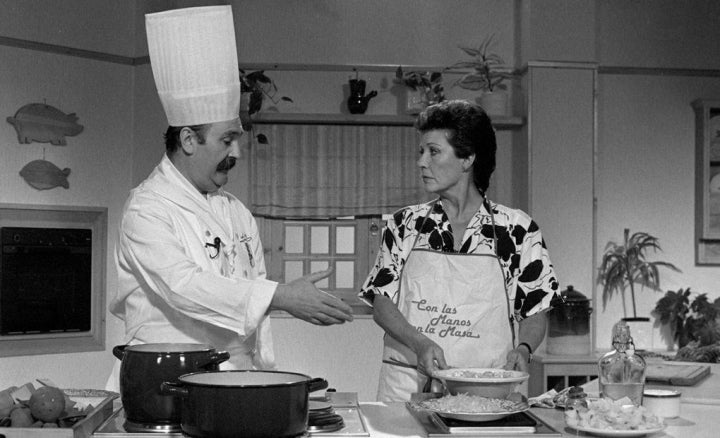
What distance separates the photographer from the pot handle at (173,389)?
1.46m

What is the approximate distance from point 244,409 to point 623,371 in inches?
38.6

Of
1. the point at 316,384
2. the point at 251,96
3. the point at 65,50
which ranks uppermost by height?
the point at 65,50

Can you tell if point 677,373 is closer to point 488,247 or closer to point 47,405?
point 488,247

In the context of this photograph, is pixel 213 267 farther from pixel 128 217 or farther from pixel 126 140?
pixel 126 140

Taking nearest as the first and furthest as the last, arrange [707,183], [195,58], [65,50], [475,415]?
[475,415], [195,58], [65,50], [707,183]

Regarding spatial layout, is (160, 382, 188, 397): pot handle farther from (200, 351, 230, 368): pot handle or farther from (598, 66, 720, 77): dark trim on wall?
(598, 66, 720, 77): dark trim on wall

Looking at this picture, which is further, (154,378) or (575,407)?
(575,407)

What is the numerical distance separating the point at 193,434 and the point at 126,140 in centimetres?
485

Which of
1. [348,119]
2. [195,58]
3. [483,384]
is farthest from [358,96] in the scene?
[483,384]

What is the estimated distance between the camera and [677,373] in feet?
8.66

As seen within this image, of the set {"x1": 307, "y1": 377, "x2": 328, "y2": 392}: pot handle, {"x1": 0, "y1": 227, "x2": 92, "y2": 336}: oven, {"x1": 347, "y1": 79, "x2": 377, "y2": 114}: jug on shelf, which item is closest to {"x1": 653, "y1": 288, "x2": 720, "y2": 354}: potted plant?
{"x1": 347, "y1": 79, "x2": 377, "y2": 114}: jug on shelf

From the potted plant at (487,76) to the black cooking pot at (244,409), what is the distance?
4.58 meters

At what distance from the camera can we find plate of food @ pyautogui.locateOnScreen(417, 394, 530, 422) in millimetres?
1664

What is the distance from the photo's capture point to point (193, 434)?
144 cm
